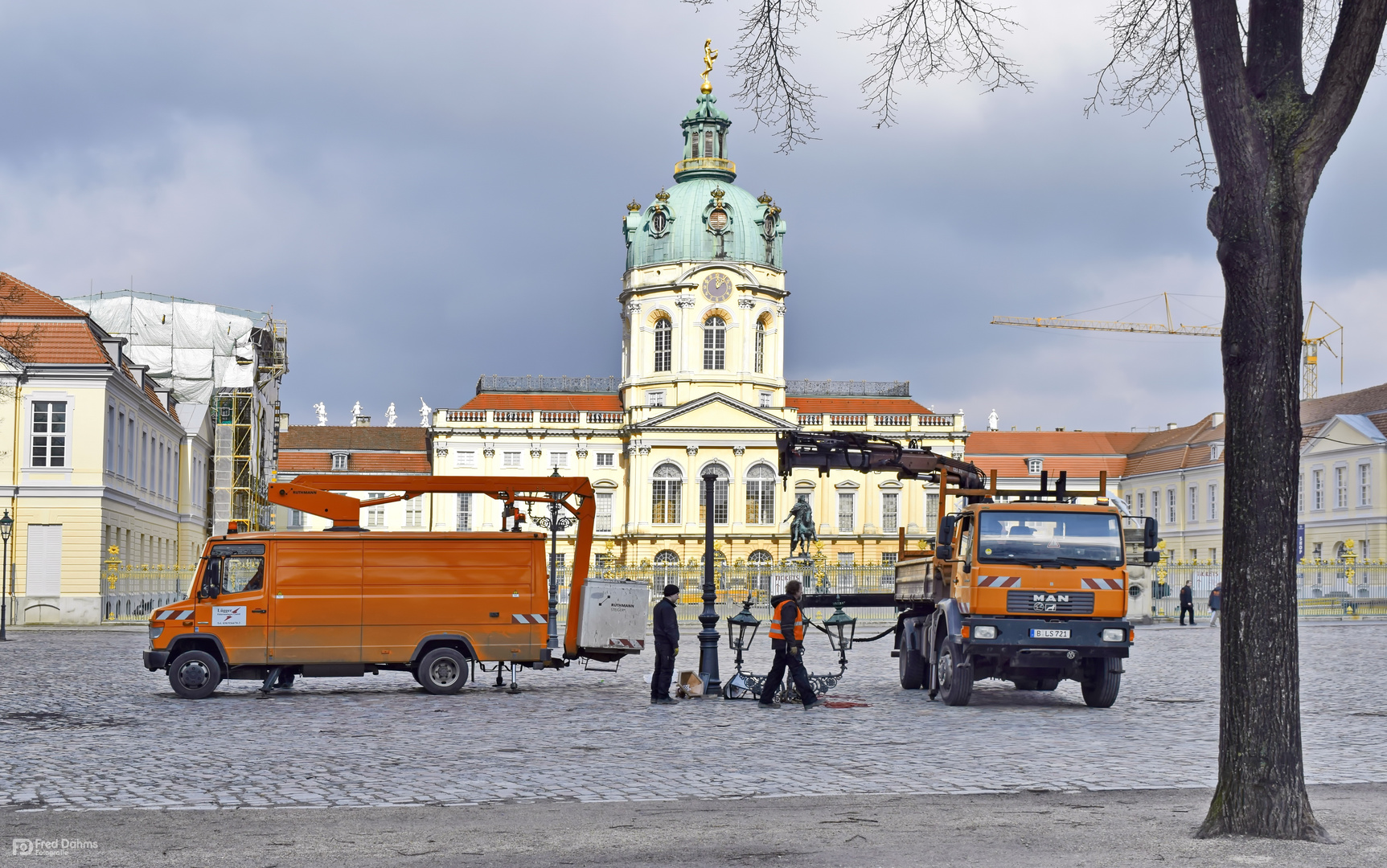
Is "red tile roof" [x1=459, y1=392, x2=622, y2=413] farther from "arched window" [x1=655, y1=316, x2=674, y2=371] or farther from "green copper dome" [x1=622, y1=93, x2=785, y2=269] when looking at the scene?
"green copper dome" [x1=622, y1=93, x2=785, y2=269]

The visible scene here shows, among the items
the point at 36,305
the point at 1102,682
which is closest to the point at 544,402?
the point at 36,305

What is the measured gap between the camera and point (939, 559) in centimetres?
1934

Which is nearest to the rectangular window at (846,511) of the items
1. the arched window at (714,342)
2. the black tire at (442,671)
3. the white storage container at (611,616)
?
the arched window at (714,342)

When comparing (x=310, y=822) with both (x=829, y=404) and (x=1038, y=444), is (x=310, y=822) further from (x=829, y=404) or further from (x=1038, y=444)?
(x=1038, y=444)

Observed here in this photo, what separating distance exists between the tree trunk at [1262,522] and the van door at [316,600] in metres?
13.5

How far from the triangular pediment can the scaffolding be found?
2674 centimetres

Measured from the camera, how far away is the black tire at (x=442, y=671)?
65.3 ft

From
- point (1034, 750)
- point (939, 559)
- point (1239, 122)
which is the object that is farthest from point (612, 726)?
point (1239, 122)

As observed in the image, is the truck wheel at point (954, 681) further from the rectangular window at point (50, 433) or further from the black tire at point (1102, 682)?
the rectangular window at point (50, 433)

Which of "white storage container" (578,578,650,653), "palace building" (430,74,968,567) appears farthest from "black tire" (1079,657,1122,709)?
"palace building" (430,74,968,567)

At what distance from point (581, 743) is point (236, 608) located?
748 centimetres

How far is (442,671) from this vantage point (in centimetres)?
2006

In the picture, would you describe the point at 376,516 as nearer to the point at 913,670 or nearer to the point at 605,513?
the point at 605,513

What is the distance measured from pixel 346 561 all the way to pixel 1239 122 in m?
→ 14.2
